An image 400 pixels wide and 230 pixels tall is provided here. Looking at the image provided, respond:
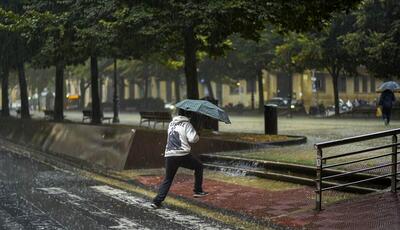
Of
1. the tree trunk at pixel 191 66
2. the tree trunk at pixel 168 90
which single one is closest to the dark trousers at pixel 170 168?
the tree trunk at pixel 191 66

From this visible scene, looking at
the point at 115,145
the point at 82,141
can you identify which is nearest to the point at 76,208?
the point at 115,145

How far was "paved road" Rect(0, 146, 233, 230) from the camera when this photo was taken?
328 inches

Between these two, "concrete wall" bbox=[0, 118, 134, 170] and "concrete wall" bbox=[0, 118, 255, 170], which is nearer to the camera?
"concrete wall" bbox=[0, 118, 255, 170]

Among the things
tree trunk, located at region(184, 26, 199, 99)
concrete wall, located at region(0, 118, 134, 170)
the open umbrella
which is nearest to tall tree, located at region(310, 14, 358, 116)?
tree trunk, located at region(184, 26, 199, 99)

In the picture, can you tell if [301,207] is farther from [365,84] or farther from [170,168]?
[365,84]

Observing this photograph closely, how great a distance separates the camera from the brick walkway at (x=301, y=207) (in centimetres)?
797

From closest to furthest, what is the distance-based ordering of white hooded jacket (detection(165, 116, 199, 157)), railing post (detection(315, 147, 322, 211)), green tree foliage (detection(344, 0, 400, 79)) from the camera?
railing post (detection(315, 147, 322, 211)), white hooded jacket (detection(165, 116, 199, 157)), green tree foliage (detection(344, 0, 400, 79))

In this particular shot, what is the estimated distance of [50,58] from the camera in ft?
81.2

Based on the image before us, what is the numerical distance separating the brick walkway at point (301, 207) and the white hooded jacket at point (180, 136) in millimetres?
1162

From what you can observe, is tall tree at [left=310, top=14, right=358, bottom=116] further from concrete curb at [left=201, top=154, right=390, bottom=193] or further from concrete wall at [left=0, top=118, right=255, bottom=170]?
concrete curb at [left=201, top=154, right=390, bottom=193]

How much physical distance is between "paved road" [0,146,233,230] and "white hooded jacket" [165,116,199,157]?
40.0 inches

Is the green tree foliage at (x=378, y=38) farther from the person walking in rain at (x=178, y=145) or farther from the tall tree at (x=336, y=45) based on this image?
the person walking in rain at (x=178, y=145)

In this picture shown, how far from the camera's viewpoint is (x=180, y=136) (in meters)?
9.62

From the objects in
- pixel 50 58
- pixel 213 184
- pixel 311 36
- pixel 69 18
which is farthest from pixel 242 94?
pixel 213 184
